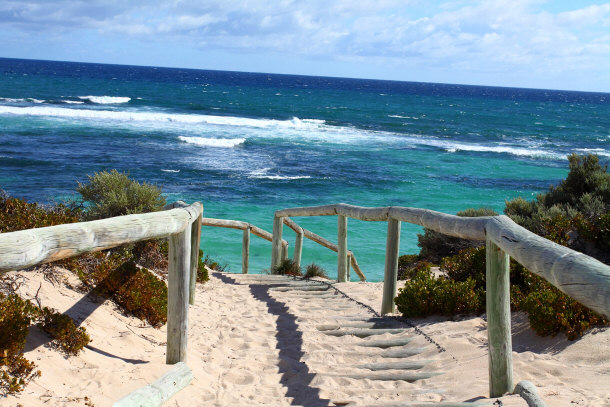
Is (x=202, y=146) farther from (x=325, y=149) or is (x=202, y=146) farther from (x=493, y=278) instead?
(x=493, y=278)

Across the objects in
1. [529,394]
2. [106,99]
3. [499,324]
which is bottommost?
[529,394]

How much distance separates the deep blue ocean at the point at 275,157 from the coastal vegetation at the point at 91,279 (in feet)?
4.38

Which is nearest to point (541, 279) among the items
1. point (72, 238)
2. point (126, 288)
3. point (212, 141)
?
point (126, 288)

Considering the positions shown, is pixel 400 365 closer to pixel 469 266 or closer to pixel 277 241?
pixel 469 266

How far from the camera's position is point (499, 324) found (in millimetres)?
3533

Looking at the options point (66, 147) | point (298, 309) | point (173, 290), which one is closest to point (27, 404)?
point (173, 290)

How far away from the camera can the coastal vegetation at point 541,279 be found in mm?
4750

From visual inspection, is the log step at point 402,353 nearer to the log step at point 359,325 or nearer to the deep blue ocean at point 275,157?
the log step at point 359,325

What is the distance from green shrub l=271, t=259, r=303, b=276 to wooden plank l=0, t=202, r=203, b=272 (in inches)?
254

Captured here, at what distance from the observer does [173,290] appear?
13.8 ft

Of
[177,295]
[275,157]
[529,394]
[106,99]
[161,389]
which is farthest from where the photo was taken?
[106,99]

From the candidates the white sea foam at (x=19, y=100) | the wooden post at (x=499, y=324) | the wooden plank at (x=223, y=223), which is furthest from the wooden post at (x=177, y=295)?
the white sea foam at (x=19, y=100)

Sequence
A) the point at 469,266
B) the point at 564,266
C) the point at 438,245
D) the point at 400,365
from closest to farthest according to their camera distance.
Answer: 1. the point at 564,266
2. the point at 400,365
3. the point at 469,266
4. the point at 438,245

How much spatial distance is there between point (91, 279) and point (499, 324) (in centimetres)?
358
